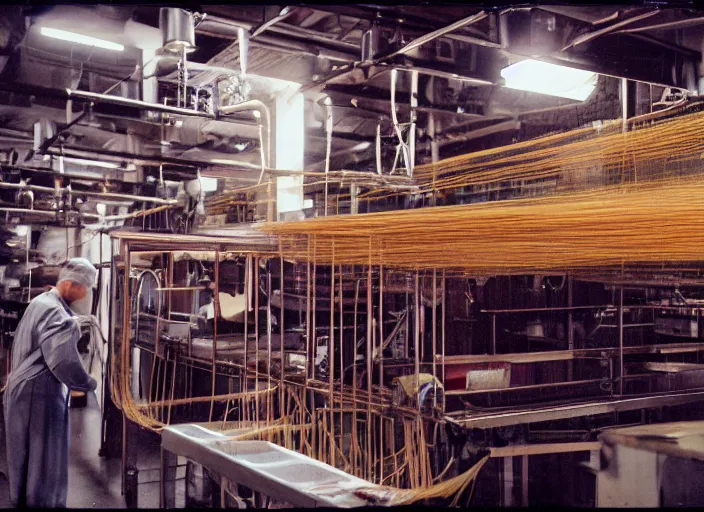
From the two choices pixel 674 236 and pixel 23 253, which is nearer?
pixel 674 236

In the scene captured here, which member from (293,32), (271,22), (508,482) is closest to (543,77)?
(293,32)

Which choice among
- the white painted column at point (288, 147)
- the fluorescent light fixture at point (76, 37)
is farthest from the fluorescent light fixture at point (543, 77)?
the fluorescent light fixture at point (76, 37)

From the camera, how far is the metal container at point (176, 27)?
396 cm

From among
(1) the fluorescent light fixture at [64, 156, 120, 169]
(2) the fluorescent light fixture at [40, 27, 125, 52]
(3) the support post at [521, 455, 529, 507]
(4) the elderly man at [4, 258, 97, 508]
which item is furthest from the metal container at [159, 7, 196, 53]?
(1) the fluorescent light fixture at [64, 156, 120, 169]

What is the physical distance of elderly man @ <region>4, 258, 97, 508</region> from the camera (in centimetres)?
432

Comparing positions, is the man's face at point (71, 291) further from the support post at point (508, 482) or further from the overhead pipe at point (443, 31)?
the support post at point (508, 482)

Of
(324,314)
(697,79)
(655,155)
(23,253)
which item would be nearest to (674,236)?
(655,155)

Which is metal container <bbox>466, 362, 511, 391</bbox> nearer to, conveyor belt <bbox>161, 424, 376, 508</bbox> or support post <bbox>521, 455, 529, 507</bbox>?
support post <bbox>521, 455, 529, 507</bbox>

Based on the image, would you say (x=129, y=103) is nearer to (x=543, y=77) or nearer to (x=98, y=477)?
(x=543, y=77)

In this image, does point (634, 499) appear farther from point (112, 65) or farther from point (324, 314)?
point (112, 65)

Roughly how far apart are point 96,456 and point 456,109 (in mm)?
5038

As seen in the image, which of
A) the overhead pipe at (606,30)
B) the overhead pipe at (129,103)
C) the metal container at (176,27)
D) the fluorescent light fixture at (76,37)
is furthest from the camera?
the fluorescent light fixture at (76,37)

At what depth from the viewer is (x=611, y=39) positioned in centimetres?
430

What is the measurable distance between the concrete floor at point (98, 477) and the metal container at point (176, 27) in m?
3.51
